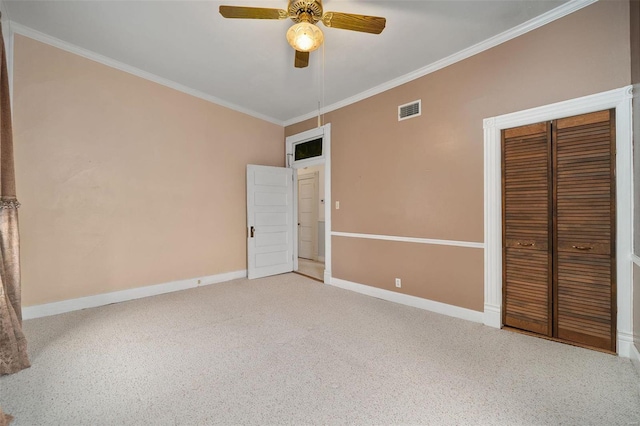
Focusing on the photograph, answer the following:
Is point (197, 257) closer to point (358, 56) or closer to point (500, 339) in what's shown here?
point (358, 56)

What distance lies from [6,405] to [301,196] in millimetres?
5771

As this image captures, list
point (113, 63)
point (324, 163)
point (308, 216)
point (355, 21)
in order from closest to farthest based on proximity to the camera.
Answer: point (355, 21)
point (113, 63)
point (324, 163)
point (308, 216)

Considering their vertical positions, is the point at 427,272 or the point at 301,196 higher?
the point at 301,196

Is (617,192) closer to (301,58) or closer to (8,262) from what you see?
(301,58)

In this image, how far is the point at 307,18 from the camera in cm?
206

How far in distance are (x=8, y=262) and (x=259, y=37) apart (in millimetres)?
2899

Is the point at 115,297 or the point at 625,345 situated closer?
the point at 625,345

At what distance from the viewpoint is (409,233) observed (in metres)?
3.31

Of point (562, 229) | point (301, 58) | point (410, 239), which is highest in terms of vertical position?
point (301, 58)

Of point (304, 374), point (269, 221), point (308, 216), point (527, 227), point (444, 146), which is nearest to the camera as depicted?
point (304, 374)

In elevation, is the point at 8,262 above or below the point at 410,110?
below

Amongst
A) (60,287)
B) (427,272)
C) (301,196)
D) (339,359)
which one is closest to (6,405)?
(60,287)

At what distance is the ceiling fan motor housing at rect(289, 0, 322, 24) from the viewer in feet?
6.53

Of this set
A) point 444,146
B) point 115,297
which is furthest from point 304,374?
point 115,297
